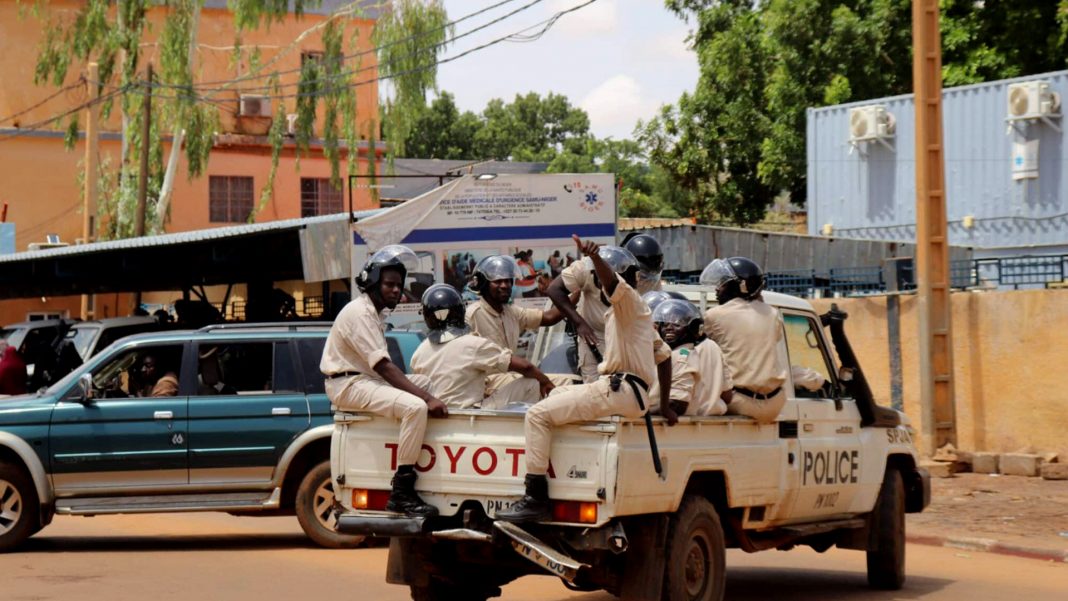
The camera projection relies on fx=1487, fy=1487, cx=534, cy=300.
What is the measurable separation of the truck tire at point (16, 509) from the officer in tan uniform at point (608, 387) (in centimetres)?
632

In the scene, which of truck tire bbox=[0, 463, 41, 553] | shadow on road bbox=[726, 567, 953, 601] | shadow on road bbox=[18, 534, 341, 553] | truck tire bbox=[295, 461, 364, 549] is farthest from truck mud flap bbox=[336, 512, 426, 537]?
truck tire bbox=[0, 463, 41, 553]

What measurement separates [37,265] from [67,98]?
16.5 m

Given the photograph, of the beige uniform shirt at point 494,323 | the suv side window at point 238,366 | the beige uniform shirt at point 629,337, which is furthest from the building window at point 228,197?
the beige uniform shirt at point 629,337

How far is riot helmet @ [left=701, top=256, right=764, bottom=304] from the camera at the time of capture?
9.23 metres

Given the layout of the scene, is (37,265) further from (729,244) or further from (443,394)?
(443,394)

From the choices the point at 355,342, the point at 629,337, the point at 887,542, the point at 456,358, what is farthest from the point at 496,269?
the point at 887,542

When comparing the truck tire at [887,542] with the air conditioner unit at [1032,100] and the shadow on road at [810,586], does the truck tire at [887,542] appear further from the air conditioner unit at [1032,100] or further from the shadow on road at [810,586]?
the air conditioner unit at [1032,100]

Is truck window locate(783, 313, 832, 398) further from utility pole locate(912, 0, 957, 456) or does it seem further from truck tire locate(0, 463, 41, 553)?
utility pole locate(912, 0, 957, 456)

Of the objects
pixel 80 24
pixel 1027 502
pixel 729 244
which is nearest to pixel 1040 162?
pixel 729 244

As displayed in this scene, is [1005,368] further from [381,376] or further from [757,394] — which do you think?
[381,376]

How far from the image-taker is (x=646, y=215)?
55438 mm

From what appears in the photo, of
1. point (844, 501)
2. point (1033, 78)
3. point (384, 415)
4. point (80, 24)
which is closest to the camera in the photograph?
point (384, 415)

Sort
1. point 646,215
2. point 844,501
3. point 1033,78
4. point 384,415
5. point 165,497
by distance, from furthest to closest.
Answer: point 646,215 < point 1033,78 < point 165,497 < point 844,501 < point 384,415

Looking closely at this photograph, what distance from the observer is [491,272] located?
8.91 metres
